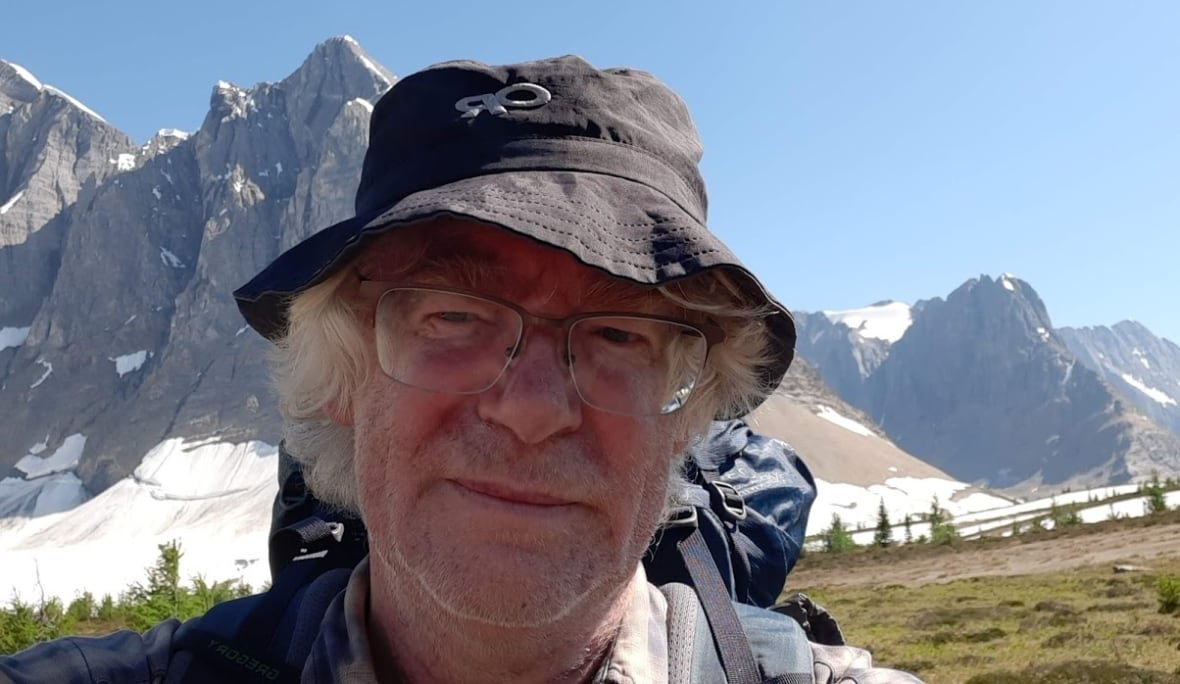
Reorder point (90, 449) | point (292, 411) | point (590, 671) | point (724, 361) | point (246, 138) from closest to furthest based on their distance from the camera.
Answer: point (590, 671) < point (724, 361) < point (292, 411) < point (90, 449) < point (246, 138)

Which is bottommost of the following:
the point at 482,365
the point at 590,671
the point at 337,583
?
the point at 590,671

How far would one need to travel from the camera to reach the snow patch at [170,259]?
154 m

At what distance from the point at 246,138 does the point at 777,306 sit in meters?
181

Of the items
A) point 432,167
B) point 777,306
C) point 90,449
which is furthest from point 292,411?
point 90,449

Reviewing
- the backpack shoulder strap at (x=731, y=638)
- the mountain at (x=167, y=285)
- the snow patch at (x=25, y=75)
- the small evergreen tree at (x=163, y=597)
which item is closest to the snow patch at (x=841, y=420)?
the mountain at (x=167, y=285)

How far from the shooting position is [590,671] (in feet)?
5.87

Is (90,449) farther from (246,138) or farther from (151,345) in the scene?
(246,138)

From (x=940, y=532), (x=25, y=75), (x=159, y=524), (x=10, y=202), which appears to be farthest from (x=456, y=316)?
(x=25, y=75)

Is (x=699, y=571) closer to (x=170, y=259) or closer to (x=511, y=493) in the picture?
(x=511, y=493)

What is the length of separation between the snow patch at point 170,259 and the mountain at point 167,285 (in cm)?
36

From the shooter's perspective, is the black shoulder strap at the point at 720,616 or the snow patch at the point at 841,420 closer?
the black shoulder strap at the point at 720,616

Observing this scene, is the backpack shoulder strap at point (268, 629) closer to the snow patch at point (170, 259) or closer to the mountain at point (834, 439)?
the mountain at point (834, 439)

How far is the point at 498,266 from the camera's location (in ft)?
5.49

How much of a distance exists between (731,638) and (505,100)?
47.8 inches
